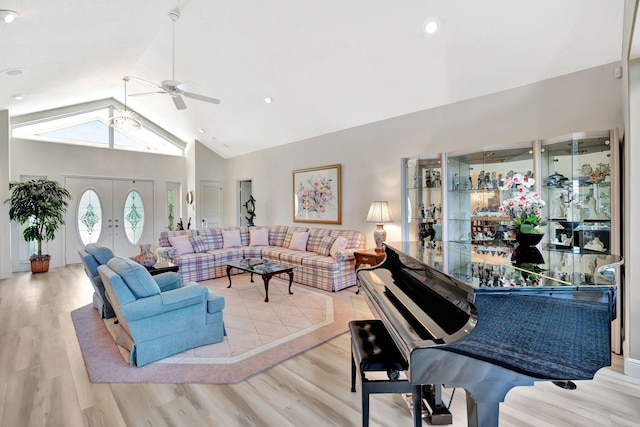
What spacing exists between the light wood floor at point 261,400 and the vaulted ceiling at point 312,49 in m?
2.99

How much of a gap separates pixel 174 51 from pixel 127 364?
4338mm

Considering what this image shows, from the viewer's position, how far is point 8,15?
8.73 feet

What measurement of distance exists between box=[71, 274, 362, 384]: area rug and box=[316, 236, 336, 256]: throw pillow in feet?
2.87

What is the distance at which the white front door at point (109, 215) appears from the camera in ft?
22.9

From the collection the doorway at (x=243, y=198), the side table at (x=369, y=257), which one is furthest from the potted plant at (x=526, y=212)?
the doorway at (x=243, y=198)

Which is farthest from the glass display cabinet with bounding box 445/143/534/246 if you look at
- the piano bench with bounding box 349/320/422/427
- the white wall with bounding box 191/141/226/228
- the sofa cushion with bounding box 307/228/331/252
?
the white wall with bounding box 191/141/226/228

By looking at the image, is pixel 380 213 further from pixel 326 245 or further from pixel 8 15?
pixel 8 15

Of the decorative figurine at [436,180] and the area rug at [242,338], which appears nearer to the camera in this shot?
the area rug at [242,338]

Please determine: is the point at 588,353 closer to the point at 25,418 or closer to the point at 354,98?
the point at 25,418

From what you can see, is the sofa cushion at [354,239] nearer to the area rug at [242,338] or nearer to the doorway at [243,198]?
the area rug at [242,338]

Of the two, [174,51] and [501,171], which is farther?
[174,51]

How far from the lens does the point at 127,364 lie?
99.6 inches

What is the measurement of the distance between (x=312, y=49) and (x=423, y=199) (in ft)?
8.03

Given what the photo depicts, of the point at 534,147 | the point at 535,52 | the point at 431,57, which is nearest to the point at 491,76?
the point at 535,52
